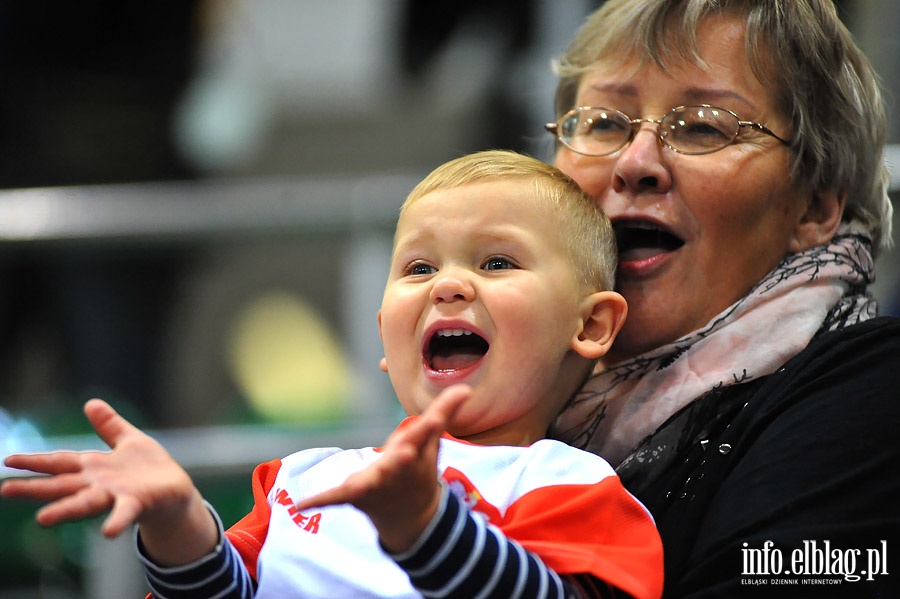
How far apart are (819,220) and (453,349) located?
72 cm

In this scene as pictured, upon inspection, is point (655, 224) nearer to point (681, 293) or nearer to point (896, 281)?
point (681, 293)

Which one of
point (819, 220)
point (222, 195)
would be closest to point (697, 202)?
point (819, 220)

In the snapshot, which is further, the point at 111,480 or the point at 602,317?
the point at 602,317

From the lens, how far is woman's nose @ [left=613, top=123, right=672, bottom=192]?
1862 millimetres

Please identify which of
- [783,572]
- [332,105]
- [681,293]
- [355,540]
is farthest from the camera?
[332,105]

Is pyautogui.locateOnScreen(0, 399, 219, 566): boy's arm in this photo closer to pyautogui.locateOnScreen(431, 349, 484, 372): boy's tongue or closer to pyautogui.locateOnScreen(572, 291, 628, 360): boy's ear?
pyautogui.locateOnScreen(431, 349, 484, 372): boy's tongue

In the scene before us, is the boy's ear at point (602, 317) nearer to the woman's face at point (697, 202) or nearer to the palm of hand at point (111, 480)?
the woman's face at point (697, 202)

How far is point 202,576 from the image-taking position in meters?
1.39

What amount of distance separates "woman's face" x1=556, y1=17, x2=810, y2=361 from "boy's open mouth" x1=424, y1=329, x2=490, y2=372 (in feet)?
1.03

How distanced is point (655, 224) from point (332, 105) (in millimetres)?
4774

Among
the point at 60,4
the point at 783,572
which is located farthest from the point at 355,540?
the point at 60,4

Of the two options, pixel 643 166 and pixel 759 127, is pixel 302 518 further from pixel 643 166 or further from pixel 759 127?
pixel 759 127

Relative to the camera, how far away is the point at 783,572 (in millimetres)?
1332

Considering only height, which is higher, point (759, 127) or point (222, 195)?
point (759, 127)
